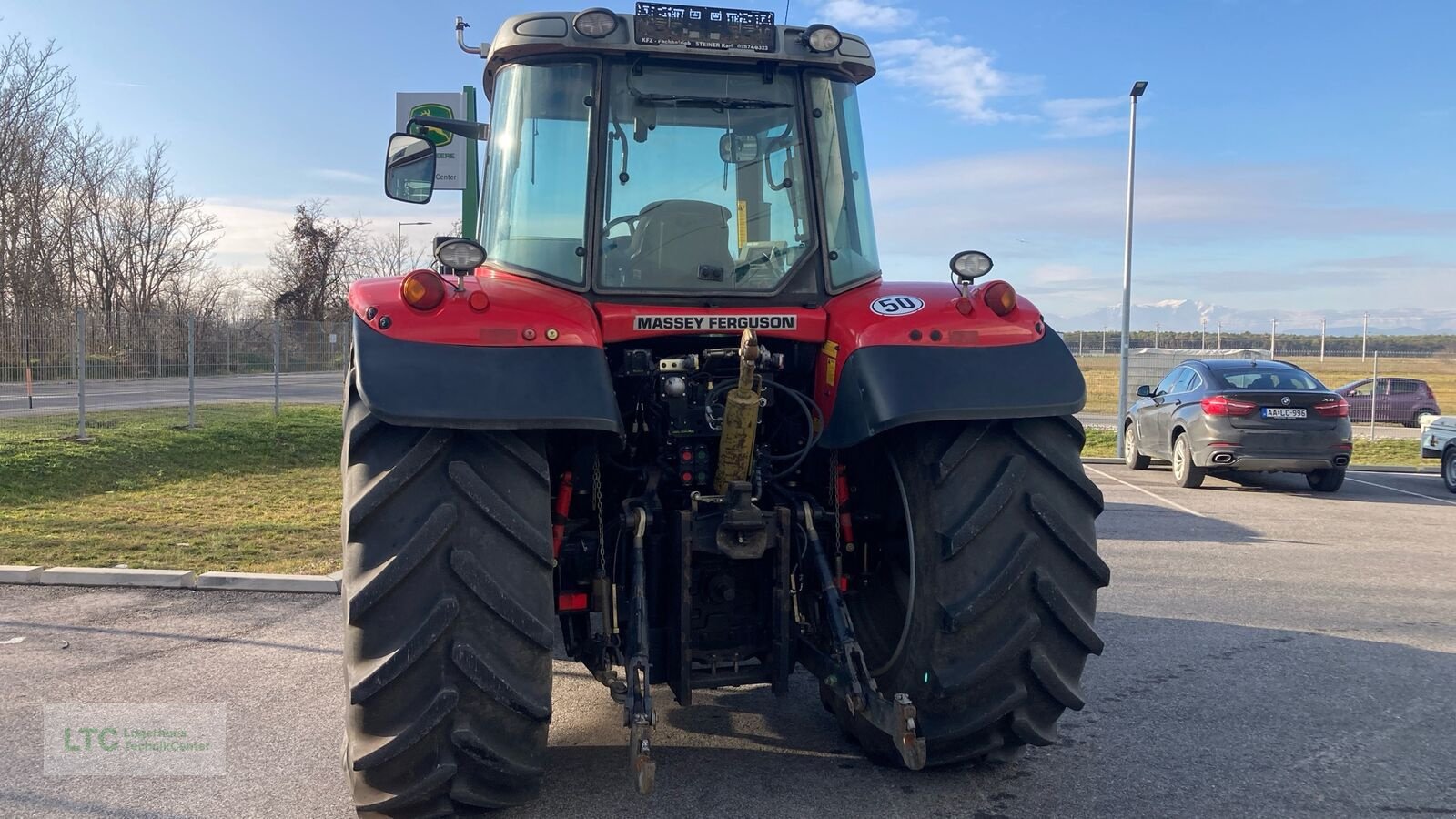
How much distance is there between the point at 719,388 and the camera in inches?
146

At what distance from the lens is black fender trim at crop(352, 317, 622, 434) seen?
10.1ft

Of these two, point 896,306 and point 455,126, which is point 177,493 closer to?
point 455,126

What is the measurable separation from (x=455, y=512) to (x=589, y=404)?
52 centimetres

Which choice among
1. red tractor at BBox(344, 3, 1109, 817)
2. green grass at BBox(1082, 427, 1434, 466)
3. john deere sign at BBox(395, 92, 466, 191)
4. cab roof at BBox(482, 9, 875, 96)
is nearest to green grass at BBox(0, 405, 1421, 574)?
green grass at BBox(1082, 427, 1434, 466)

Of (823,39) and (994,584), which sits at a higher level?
(823,39)

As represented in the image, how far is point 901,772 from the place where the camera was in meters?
3.89

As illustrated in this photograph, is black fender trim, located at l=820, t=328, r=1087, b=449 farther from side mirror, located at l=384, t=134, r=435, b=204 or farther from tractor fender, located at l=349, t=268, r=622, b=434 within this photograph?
side mirror, located at l=384, t=134, r=435, b=204

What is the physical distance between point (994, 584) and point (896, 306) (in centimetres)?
110

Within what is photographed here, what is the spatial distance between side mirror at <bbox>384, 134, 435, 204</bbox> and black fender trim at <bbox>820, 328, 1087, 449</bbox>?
81.3 inches

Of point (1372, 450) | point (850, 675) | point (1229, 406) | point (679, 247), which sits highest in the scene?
point (679, 247)

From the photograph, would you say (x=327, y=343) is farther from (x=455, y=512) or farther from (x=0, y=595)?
(x=455, y=512)

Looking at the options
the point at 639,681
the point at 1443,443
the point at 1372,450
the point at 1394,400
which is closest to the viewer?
the point at 639,681

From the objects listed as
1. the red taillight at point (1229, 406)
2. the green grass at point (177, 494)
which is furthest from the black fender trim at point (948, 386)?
the red taillight at point (1229, 406)

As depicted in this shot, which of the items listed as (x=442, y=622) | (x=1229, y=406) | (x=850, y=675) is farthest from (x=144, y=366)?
(x=1229, y=406)
